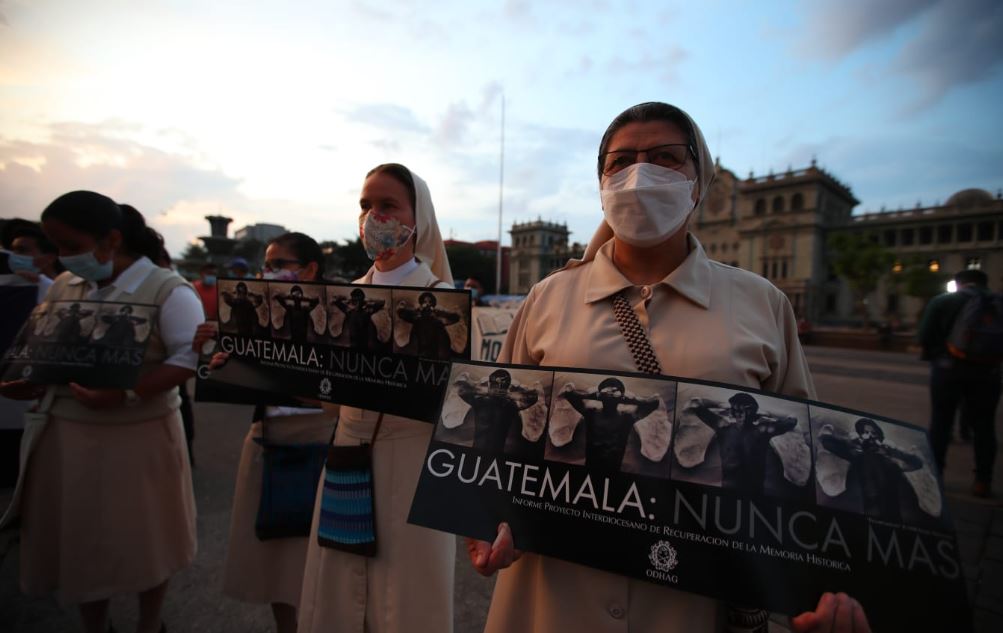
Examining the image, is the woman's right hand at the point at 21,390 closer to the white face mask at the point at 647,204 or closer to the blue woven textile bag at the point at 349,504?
the blue woven textile bag at the point at 349,504

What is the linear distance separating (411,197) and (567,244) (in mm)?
83063

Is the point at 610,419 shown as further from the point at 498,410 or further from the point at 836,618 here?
the point at 836,618

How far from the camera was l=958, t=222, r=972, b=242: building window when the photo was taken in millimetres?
50062

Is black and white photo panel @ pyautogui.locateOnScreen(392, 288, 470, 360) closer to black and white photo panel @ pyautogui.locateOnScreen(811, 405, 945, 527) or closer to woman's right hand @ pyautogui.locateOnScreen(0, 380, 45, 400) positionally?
black and white photo panel @ pyautogui.locateOnScreen(811, 405, 945, 527)

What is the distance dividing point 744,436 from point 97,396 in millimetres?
2682

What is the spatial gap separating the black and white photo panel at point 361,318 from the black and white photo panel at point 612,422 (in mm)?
794

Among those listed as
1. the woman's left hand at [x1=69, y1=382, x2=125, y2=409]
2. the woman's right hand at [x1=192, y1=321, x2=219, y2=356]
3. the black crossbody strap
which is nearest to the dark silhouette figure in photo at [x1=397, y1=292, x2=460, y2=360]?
the black crossbody strap

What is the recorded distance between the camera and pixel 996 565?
3195 mm

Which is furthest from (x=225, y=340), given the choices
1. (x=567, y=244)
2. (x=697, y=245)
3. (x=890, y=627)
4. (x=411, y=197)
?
(x=567, y=244)

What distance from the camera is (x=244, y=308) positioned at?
207 cm

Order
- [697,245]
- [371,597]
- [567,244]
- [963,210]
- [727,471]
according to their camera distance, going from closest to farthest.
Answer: [727,471], [697,245], [371,597], [963,210], [567,244]

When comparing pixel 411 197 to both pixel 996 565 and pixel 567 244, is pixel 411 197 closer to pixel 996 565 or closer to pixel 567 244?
pixel 996 565

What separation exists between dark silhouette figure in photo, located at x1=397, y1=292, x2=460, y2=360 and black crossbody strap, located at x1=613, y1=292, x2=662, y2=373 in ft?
1.84

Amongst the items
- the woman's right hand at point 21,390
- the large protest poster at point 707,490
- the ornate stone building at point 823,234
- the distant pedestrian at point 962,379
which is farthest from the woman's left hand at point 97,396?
the ornate stone building at point 823,234
